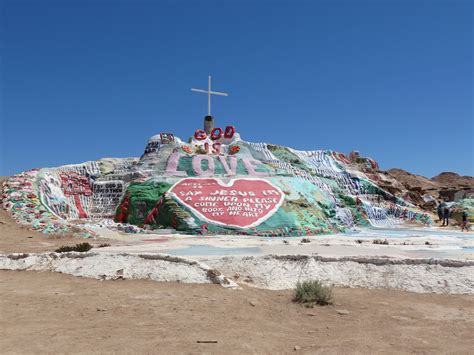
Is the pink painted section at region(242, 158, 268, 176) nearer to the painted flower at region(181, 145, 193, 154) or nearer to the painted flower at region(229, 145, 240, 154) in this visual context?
the painted flower at region(229, 145, 240, 154)

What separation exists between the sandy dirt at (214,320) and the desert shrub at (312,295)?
0.18 metres

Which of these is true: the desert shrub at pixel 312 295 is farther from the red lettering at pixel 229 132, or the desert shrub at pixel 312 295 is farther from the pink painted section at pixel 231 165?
the red lettering at pixel 229 132

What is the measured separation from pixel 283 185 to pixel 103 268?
15715mm

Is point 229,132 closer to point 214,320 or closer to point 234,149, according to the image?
point 234,149

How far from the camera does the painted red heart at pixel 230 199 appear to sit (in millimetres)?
21516

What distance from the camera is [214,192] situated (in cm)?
2317

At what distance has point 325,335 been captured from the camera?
6395 mm

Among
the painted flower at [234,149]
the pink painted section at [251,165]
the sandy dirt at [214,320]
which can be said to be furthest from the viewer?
the painted flower at [234,149]

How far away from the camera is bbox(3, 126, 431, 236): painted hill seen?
71.7ft

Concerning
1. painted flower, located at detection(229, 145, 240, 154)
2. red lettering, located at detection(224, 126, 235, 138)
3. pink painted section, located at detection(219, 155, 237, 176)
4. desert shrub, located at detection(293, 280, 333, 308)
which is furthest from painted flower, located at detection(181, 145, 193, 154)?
desert shrub, located at detection(293, 280, 333, 308)

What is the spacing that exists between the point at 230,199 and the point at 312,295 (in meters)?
14.6

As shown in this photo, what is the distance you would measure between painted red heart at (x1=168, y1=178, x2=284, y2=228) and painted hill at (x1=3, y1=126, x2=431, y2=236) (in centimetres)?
5

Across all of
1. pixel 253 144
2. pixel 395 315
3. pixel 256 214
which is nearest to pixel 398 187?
pixel 253 144

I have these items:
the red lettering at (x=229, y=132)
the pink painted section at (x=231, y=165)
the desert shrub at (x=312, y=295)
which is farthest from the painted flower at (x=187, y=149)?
the desert shrub at (x=312, y=295)
